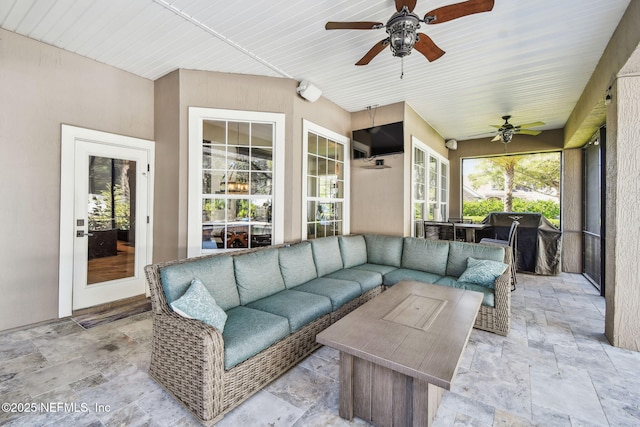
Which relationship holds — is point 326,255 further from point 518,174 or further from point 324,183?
point 518,174

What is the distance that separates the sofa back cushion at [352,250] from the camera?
398 cm

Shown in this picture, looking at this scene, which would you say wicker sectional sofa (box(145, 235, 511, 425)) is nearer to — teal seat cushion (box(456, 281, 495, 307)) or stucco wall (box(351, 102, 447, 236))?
teal seat cushion (box(456, 281, 495, 307))

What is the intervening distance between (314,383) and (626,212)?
128 inches

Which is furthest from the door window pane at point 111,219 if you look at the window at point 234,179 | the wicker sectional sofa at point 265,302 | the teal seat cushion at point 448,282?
the teal seat cushion at point 448,282

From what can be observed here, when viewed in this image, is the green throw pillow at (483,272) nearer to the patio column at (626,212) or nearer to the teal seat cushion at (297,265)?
the patio column at (626,212)

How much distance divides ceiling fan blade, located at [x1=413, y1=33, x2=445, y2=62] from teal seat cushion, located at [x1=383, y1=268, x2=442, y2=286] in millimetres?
2383

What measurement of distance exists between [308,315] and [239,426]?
93cm

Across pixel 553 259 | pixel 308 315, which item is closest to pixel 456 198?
pixel 553 259

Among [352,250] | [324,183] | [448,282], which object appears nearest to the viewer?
[448,282]

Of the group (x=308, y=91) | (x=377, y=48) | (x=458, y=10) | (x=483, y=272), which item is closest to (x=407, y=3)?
(x=458, y=10)

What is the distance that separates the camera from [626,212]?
8.74 ft

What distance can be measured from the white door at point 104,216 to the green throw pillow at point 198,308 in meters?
2.38

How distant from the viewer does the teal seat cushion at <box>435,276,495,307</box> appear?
295cm

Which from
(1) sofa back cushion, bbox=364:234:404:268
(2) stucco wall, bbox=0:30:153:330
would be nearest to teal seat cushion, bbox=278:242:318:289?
(1) sofa back cushion, bbox=364:234:404:268
